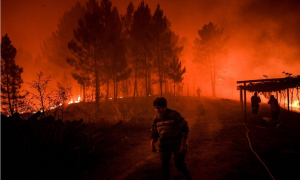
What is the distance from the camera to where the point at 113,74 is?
2336cm

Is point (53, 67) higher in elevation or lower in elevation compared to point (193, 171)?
higher

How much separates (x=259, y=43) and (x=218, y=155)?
49499 mm

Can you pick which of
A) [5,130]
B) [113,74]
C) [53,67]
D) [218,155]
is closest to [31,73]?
[53,67]

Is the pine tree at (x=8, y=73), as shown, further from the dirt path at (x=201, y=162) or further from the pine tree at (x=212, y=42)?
the pine tree at (x=212, y=42)

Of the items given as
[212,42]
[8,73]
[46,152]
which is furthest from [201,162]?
[212,42]

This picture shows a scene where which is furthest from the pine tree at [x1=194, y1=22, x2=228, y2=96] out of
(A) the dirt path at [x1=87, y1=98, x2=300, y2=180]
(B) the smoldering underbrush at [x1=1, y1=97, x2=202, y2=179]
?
(B) the smoldering underbrush at [x1=1, y1=97, x2=202, y2=179]

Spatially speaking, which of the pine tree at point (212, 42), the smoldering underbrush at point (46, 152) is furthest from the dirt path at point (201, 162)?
the pine tree at point (212, 42)

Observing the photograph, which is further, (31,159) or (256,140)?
(256,140)

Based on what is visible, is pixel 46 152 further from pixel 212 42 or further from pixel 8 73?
pixel 212 42

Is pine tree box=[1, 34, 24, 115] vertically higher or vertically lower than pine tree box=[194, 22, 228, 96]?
lower

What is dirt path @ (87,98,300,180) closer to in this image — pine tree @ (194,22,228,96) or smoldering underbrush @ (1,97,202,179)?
smoldering underbrush @ (1,97,202,179)

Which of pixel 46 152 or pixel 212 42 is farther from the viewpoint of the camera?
pixel 212 42

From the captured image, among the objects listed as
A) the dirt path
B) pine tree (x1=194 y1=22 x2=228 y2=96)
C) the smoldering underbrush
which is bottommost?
the dirt path

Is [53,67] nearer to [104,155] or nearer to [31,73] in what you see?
[31,73]
